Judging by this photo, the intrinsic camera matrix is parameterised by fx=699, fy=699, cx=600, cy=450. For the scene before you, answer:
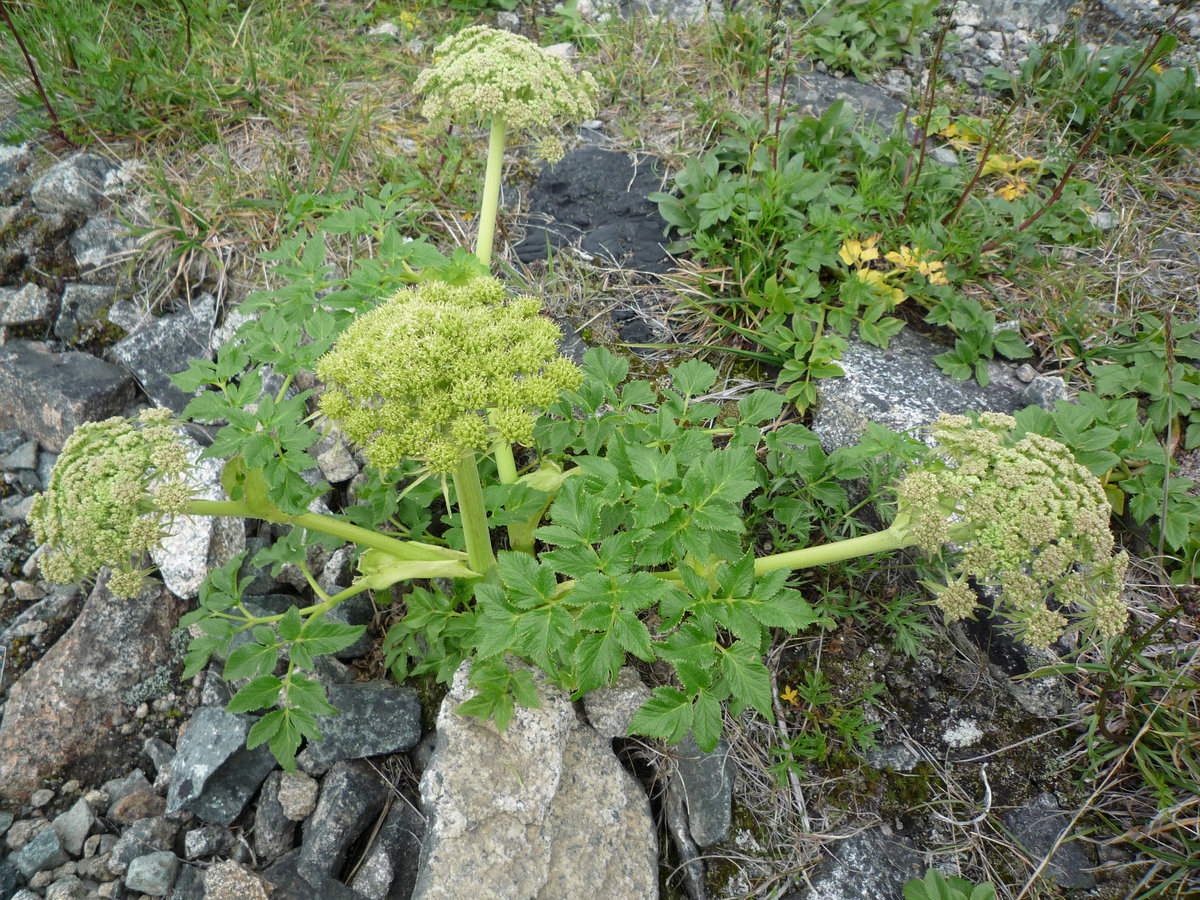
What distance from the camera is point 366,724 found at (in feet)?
10.9

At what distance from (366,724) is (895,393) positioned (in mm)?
3230

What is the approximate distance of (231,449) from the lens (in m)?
2.57

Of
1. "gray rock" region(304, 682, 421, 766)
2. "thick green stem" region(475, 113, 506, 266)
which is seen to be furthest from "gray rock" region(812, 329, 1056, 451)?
"gray rock" region(304, 682, 421, 766)

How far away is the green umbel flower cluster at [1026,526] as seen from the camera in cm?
242

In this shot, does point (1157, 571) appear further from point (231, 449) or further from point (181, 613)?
point (181, 613)

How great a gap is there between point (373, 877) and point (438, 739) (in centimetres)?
67

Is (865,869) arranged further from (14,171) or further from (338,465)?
(14,171)

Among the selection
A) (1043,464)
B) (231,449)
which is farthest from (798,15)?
(231,449)

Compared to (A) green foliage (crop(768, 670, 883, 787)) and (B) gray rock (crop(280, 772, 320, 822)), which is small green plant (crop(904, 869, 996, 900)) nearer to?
(A) green foliage (crop(768, 670, 883, 787))

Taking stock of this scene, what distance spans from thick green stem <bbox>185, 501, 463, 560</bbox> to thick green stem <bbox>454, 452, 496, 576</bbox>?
0.44 feet

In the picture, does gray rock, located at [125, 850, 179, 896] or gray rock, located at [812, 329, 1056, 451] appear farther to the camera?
gray rock, located at [812, 329, 1056, 451]

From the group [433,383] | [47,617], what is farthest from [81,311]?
[433,383]

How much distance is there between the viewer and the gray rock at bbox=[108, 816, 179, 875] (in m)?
3.10

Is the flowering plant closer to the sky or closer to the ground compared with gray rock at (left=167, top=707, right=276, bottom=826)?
closer to the sky
